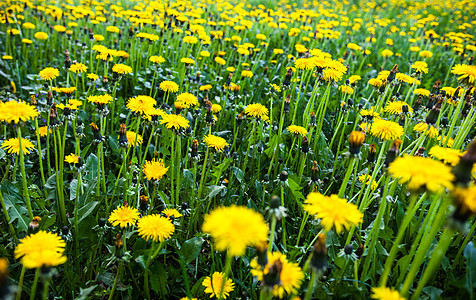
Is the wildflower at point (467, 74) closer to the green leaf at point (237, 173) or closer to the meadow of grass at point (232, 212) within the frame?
the meadow of grass at point (232, 212)

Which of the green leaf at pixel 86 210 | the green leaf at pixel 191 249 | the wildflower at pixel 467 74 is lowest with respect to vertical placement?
the green leaf at pixel 191 249

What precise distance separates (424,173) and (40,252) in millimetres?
1331

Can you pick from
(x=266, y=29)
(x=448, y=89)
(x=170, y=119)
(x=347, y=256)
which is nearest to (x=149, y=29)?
(x=266, y=29)

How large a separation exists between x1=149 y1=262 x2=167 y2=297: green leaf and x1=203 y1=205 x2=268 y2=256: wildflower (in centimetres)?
73

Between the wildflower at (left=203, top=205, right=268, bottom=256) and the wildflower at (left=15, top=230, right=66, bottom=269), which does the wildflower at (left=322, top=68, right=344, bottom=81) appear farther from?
the wildflower at (left=15, top=230, right=66, bottom=269)

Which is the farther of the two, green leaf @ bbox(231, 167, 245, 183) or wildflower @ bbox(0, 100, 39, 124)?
green leaf @ bbox(231, 167, 245, 183)

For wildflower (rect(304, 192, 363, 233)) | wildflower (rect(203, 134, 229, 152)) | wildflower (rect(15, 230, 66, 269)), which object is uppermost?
wildflower (rect(304, 192, 363, 233))

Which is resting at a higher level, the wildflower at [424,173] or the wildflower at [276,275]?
the wildflower at [424,173]

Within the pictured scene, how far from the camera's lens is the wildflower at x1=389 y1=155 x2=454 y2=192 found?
3.55 feet

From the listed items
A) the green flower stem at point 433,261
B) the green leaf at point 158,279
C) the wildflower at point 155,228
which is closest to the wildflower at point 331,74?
the green flower stem at point 433,261

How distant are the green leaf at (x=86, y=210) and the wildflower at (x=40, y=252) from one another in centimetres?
53

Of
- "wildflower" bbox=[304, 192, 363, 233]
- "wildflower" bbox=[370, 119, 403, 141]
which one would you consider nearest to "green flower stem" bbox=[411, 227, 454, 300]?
"wildflower" bbox=[304, 192, 363, 233]

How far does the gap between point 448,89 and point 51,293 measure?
299cm

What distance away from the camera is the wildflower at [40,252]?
1.06m
